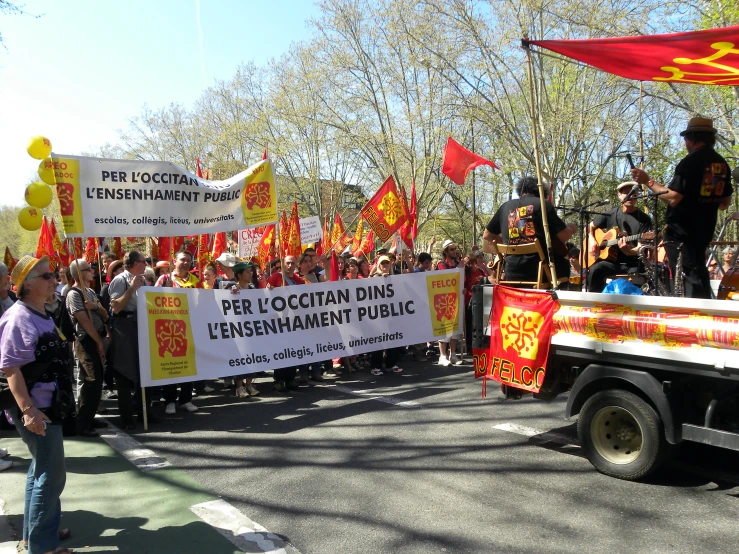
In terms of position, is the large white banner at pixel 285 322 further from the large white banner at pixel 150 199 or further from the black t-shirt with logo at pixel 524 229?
the black t-shirt with logo at pixel 524 229

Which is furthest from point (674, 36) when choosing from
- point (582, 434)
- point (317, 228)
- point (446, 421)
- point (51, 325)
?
point (317, 228)

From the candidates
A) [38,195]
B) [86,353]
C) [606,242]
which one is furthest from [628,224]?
[38,195]

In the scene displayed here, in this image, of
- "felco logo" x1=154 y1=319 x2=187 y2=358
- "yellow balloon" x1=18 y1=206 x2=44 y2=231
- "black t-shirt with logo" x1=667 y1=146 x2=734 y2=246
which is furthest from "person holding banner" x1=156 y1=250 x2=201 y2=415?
"black t-shirt with logo" x1=667 y1=146 x2=734 y2=246

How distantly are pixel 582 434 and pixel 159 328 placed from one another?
15.2 ft

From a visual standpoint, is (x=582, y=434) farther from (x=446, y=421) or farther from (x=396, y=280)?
(x=396, y=280)

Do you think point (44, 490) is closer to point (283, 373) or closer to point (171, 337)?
point (171, 337)

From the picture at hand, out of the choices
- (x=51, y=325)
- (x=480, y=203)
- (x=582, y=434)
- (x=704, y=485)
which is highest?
(x=480, y=203)

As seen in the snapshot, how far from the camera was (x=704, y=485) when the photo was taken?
4.46 m

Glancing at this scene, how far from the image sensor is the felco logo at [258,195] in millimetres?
7664

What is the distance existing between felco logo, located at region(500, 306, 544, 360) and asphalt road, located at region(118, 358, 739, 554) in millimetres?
972

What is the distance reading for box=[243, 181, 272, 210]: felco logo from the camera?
7.66 m

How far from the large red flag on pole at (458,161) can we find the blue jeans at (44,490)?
8.51 m

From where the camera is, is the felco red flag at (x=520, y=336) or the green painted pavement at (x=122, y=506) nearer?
the green painted pavement at (x=122, y=506)

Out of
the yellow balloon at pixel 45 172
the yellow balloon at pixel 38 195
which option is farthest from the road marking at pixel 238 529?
the yellow balloon at pixel 38 195
